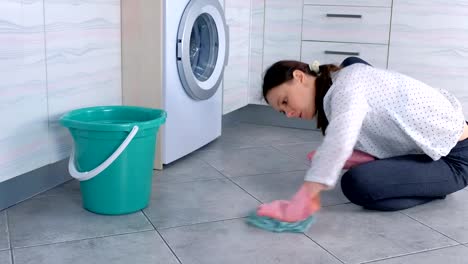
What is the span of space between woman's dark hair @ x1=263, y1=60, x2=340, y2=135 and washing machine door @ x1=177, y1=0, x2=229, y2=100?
0.60 metres

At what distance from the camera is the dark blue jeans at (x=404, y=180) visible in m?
1.75

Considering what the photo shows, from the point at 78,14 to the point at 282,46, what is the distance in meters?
1.31

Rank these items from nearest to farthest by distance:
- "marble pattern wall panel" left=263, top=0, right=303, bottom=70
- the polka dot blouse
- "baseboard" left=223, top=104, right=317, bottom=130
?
the polka dot blouse
"marble pattern wall panel" left=263, top=0, right=303, bottom=70
"baseboard" left=223, top=104, right=317, bottom=130

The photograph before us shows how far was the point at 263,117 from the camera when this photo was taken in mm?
3150

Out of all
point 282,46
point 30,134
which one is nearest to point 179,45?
point 30,134

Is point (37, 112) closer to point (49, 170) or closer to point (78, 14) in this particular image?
point (49, 170)

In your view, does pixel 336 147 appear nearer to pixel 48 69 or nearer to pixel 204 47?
pixel 48 69

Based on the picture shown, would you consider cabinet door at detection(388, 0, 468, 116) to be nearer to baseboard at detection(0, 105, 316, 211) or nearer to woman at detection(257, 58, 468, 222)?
woman at detection(257, 58, 468, 222)

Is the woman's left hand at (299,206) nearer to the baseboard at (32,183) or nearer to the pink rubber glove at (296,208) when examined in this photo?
the pink rubber glove at (296,208)

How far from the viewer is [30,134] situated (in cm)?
174

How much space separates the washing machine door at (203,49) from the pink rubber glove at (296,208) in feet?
2.70

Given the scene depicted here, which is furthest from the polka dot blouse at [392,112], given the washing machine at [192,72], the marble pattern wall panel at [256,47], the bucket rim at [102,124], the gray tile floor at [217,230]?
the marble pattern wall panel at [256,47]

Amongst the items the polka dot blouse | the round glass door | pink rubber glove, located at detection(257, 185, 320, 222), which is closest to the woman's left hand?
pink rubber glove, located at detection(257, 185, 320, 222)

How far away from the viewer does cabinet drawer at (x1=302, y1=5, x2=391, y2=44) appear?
2.73 meters
